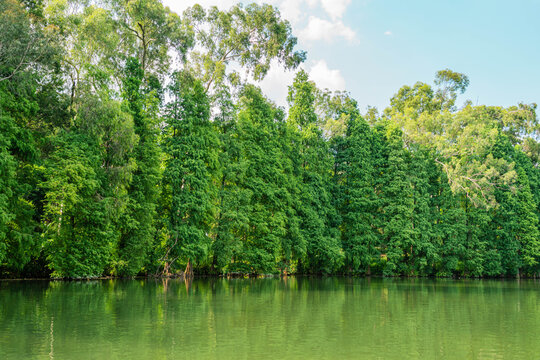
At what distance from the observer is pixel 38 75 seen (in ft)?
89.8

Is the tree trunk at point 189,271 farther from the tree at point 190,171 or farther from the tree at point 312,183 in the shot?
the tree at point 312,183

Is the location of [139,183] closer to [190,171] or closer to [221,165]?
[190,171]

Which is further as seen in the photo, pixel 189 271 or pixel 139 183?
pixel 189 271

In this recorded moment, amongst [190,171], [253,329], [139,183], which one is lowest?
[253,329]

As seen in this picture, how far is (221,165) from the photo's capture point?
122 feet

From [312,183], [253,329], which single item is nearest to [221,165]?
[312,183]

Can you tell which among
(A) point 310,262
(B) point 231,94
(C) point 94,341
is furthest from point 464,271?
(C) point 94,341

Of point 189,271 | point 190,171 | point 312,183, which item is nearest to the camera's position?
point 190,171

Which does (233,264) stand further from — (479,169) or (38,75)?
(479,169)

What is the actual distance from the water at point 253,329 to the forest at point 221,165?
9.89 metres

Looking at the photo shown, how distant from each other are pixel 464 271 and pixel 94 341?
4759 cm

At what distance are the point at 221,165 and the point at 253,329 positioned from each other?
1022 inches

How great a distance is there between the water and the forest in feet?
32.4

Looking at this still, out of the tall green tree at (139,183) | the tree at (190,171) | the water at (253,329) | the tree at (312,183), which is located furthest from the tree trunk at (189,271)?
the water at (253,329)
